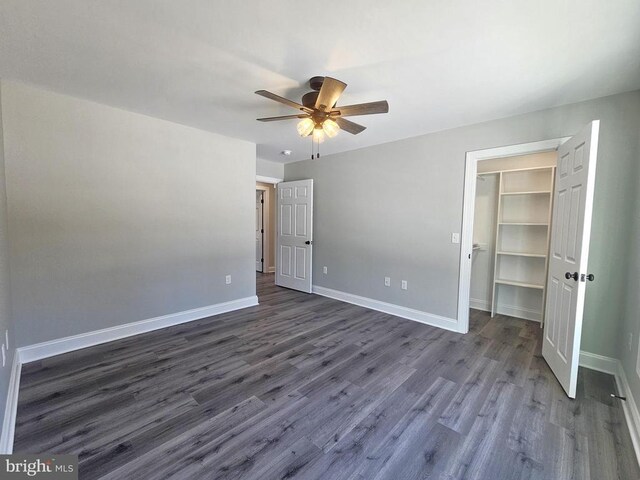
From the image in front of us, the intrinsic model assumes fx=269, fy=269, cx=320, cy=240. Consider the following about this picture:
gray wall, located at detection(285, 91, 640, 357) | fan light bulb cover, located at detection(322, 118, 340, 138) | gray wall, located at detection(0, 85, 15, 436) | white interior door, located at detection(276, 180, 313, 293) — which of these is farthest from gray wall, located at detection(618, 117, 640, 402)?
gray wall, located at detection(0, 85, 15, 436)

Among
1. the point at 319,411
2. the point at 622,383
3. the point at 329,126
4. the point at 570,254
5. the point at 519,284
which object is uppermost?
the point at 329,126

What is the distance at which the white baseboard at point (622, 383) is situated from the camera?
5.40 feet

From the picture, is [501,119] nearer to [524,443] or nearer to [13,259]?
[524,443]

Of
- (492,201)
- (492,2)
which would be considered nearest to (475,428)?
(492,2)

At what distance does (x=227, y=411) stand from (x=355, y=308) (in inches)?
99.7

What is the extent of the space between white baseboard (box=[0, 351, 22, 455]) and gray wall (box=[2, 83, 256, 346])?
426mm

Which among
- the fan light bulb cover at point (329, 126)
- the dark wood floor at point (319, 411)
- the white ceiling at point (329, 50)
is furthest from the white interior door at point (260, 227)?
the fan light bulb cover at point (329, 126)

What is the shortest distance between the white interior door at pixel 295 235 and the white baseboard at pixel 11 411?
352 cm

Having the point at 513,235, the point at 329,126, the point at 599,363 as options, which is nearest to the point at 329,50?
the point at 329,126

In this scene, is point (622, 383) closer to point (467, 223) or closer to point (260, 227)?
point (467, 223)

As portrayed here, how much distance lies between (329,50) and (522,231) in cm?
365

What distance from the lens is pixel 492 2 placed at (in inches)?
54.9

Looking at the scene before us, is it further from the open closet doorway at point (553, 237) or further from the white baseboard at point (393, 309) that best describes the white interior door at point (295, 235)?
the open closet doorway at point (553, 237)

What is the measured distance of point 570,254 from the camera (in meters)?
2.14
